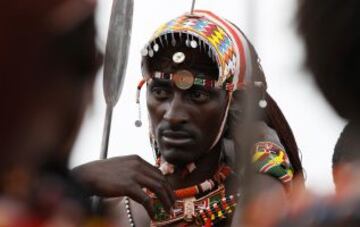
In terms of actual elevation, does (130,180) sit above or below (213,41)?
below

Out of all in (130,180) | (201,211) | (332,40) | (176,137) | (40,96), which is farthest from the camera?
(201,211)

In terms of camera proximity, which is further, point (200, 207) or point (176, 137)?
point (200, 207)

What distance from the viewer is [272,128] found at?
356 centimetres

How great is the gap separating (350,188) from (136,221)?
185cm

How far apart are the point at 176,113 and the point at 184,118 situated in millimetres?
34

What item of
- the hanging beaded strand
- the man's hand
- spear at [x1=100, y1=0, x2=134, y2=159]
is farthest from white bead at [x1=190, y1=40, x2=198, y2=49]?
the hanging beaded strand

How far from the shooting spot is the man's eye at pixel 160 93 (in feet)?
10.9

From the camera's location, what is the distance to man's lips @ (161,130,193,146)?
3.23m

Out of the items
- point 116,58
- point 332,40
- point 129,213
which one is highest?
point 332,40

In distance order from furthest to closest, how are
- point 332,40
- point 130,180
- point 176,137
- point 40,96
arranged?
point 176,137
point 130,180
point 332,40
point 40,96

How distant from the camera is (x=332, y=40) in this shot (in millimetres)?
1604

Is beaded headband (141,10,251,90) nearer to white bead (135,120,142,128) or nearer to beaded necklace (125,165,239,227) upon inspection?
white bead (135,120,142,128)

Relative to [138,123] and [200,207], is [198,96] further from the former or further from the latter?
[200,207]

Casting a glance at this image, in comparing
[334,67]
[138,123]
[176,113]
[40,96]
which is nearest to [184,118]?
[176,113]
